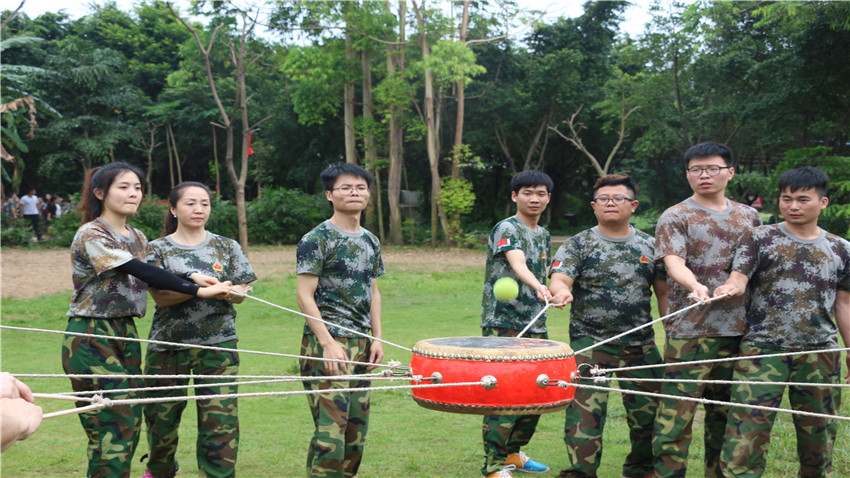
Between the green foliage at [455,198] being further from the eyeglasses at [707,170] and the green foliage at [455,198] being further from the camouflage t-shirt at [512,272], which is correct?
the eyeglasses at [707,170]

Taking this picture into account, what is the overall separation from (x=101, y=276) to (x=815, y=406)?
3944 millimetres

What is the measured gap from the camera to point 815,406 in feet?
13.4

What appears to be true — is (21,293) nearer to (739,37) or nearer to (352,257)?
(352,257)

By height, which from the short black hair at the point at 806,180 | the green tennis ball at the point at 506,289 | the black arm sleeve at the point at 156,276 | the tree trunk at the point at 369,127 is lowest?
the green tennis ball at the point at 506,289

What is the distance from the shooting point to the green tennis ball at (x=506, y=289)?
4.64 m

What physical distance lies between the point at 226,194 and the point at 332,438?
1226 inches

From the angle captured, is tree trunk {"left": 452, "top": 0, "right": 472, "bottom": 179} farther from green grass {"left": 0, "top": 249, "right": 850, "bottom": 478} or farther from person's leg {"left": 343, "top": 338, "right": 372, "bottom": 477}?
person's leg {"left": 343, "top": 338, "right": 372, "bottom": 477}

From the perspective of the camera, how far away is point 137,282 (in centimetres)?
426

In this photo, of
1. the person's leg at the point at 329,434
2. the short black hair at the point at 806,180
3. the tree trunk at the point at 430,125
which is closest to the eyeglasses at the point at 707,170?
the short black hair at the point at 806,180

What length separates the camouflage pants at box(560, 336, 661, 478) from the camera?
14.5 feet

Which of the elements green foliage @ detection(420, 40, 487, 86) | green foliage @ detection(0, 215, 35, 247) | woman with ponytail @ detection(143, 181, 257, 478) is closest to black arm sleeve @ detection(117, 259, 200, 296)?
woman with ponytail @ detection(143, 181, 257, 478)

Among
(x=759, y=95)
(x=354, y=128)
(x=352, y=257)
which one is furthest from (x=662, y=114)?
(x=352, y=257)

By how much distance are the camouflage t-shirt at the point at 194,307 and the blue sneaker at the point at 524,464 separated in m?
1.92

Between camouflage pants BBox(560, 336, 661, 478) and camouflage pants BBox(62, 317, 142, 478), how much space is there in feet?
8.11
